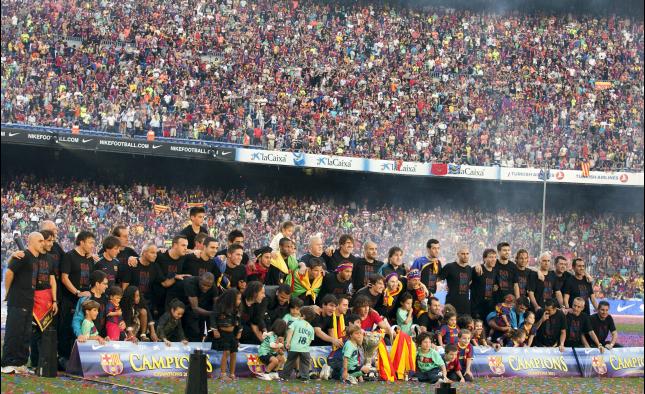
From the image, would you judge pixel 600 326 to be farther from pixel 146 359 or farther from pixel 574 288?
pixel 146 359

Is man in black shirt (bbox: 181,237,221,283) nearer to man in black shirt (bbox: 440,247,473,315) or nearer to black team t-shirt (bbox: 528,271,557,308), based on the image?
man in black shirt (bbox: 440,247,473,315)

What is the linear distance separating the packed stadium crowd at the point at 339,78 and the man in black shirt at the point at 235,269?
1145 cm

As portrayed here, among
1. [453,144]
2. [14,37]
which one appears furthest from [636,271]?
[14,37]

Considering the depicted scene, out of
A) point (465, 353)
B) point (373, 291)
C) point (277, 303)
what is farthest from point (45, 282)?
point (465, 353)

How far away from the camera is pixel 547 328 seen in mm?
15055

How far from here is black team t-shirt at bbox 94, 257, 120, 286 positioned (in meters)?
12.2

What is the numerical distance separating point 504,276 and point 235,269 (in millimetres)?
3973

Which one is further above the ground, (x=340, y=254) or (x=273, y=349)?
(x=340, y=254)

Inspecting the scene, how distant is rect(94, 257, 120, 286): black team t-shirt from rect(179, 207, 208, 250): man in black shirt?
1.25 m

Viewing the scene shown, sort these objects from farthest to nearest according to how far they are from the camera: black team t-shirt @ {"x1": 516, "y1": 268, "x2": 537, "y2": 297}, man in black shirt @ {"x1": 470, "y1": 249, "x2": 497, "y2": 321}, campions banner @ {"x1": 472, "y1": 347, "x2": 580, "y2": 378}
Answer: black team t-shirt @ {"x1": 516, "y1": 268, "x2": 537, "y2": 297}
man in black shirt @ {"x1": 470, "y1": 249, "x2": 497, "y2": 321}
campions banner @ {"x1": 472, "y1": 347, "x2": 580, "y2": 378}

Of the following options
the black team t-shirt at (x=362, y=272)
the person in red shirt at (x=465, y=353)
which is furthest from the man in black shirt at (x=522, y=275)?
the black team t-shirt at (x=362, y=272)

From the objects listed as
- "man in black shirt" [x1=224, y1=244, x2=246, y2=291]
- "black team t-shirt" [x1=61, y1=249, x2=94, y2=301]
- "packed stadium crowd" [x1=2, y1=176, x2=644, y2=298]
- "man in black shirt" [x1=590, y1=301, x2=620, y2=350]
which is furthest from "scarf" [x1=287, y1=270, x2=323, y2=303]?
"packed stadium crowd" [x1=2, y1=176, x2=644, y2=298]

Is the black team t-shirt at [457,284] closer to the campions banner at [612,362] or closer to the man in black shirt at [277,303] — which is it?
the campions banner at [612,362]

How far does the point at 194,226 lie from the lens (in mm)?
13438
